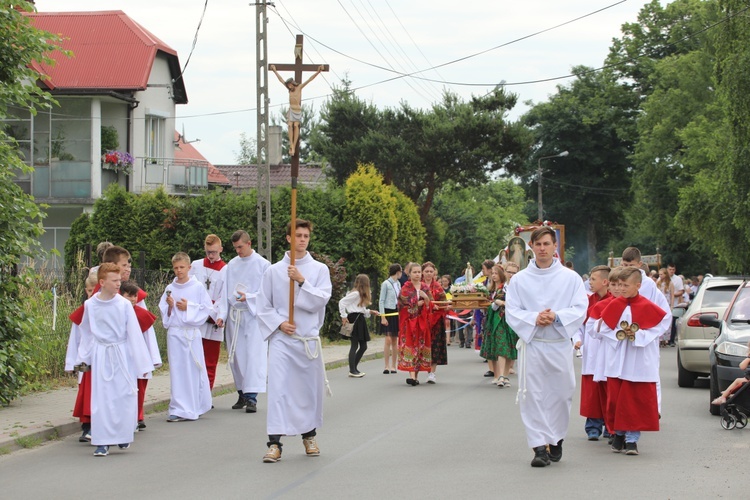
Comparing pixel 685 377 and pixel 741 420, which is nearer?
pixel 741 420

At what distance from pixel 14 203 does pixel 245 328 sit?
307cm

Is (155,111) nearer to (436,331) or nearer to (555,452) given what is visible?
(436,331)

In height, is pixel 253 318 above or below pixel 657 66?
below

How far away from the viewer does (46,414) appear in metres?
12.0

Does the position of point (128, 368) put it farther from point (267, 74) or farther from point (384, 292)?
point (267, 74)

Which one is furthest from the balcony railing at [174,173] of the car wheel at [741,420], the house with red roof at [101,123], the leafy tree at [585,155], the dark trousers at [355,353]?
the car wheel at [741,420]

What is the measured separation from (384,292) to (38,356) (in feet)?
22.6

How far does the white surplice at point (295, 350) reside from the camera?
9516 millimetres

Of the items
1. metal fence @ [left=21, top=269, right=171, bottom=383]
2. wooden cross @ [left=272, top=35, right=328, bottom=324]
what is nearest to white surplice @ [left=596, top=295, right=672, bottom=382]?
wooden cross @ [left=272, top=35, right=328, bottom=324]

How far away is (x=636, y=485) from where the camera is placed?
8164 mm

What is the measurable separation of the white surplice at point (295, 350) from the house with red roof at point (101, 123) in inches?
1065

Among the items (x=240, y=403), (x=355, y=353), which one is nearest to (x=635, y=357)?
(x=240, y=403)

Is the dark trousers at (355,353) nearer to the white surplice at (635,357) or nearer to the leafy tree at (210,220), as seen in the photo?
the white surplice at (635,357)

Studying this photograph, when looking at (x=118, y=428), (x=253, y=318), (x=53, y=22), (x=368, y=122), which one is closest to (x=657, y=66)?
(x=368, y=122)
